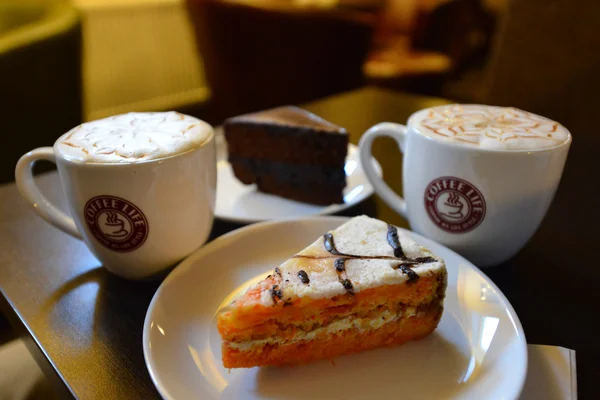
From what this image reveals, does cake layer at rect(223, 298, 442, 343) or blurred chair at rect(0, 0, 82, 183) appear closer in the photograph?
cake layer at rect(223, 298, 442, 343)

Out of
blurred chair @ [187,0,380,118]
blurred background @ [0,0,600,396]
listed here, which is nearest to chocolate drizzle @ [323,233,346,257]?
blurred background @ [0,0,600,396]

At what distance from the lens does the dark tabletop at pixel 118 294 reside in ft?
2.02

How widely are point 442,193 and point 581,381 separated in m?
0.31

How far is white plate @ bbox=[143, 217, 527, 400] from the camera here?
578 mm

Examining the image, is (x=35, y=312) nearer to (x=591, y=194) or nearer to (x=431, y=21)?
(x=591, y=194)

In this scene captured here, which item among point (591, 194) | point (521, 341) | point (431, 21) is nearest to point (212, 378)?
point (521, 341)

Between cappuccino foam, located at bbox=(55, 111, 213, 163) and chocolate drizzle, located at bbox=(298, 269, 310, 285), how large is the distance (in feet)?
0.81

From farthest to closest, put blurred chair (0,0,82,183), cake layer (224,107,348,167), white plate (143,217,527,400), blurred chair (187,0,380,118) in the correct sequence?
1. blurred chair (187,0,380,118)
2. blurred chair (0,0,82,183)
3. cake layer (224,107,348,167)
4. white plate (143,217,527,400)

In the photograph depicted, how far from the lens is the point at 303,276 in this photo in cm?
65

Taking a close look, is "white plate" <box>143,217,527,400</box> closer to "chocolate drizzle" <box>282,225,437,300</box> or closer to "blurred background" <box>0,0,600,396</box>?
"chocolate drizzle" <box>282,225,437,300</box>

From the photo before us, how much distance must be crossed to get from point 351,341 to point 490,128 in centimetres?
40

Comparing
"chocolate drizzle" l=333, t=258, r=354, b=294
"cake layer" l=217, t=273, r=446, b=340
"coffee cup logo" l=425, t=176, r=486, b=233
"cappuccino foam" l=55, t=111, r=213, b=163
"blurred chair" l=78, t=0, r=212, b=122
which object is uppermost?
"cappuccino foam" l=55, t=111, r=213, b=163

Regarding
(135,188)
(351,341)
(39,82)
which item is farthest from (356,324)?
(39,82)

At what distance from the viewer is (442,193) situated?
750 millimetres
